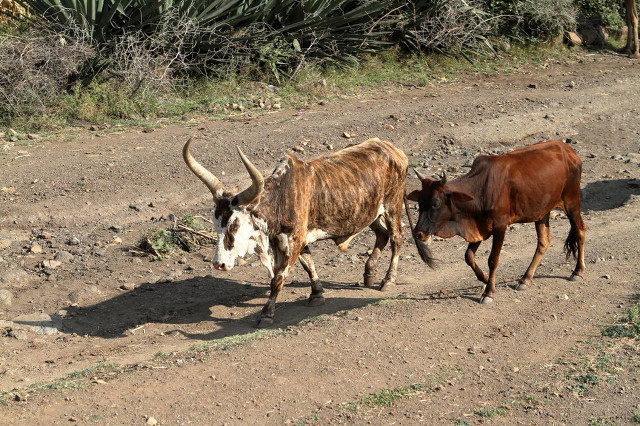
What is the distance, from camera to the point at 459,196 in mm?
8227

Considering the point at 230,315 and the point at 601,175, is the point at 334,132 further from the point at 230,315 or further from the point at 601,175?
the point at 230,315

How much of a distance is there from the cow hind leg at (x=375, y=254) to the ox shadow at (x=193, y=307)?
5.4 inches

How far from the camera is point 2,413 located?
20.9 feet

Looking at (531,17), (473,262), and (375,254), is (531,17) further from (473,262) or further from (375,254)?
(473,262)

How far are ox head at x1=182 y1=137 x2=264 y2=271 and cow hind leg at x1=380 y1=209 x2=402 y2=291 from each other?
177 cm

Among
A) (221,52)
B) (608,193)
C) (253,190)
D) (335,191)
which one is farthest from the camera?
(221,52)

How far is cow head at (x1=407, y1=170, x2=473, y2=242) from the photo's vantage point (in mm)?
8250

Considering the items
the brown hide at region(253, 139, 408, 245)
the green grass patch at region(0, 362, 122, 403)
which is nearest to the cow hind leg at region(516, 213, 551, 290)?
the brown hide at region(253, 139, 408, 245)

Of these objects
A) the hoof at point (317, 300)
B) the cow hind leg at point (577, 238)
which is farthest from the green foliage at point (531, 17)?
the hoof at point (317, 300)

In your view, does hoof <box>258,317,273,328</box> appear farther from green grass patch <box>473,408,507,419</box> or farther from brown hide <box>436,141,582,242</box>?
green grass patch <box>473,408,507,419</box>

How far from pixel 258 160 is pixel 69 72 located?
11.0 feet

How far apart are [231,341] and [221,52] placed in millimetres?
8665

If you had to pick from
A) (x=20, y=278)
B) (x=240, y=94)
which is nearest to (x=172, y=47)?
(x=240, y=94)

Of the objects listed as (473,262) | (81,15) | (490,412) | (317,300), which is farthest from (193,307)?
(81,15)
